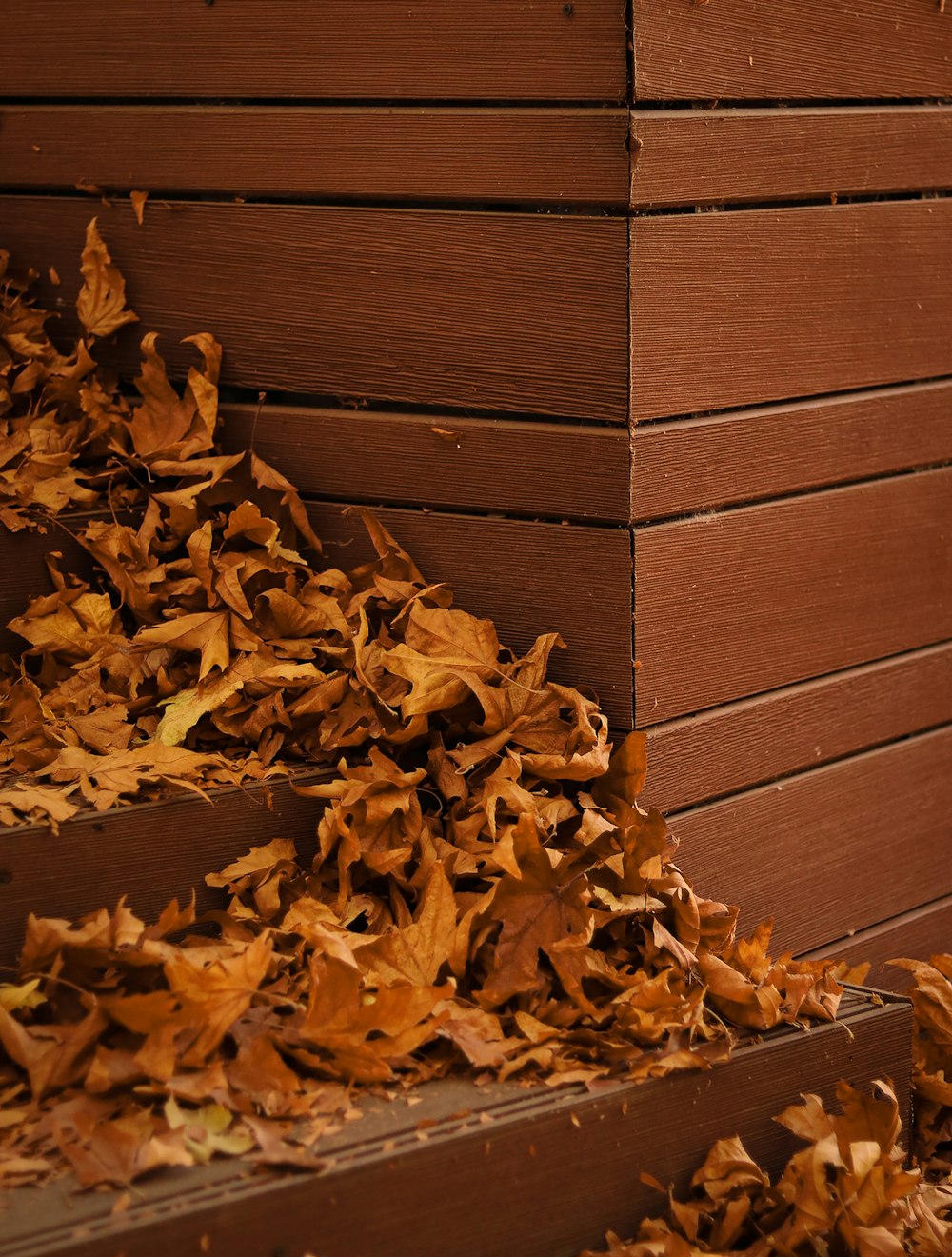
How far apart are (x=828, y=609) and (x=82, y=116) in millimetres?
1216

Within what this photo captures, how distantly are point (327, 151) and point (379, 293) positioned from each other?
7.5 inches

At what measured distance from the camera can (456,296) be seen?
66.2 inches

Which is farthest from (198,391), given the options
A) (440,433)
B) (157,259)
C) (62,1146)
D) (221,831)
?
(62,1146)

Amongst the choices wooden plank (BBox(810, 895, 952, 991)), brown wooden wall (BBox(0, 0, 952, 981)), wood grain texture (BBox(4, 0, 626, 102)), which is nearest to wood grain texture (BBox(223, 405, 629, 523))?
brown wooden wall (BBox(0, 0, 952, 981))

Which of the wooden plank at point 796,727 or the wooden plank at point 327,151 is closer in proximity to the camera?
the wooden plank at point 327,151

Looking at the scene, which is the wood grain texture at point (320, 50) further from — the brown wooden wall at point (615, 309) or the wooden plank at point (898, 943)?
the wooden plank at point (898, 943)

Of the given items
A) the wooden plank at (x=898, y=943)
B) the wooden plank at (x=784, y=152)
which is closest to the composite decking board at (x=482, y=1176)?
the wooden plank at (x=898, y=943)

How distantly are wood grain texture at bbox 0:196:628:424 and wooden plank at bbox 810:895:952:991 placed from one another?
0.91m

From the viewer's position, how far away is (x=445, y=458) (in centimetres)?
173

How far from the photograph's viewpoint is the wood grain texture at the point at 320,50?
1.56 metres

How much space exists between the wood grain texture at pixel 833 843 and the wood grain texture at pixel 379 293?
0.57 m

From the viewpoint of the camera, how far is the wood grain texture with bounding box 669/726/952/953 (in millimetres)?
1796

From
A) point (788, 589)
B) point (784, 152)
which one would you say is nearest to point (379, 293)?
point (784, 152)

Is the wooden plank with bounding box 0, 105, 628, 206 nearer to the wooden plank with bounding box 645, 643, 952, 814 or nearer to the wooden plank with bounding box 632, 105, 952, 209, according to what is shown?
the wooden plank with bounding box 632, 105, 952, 209
